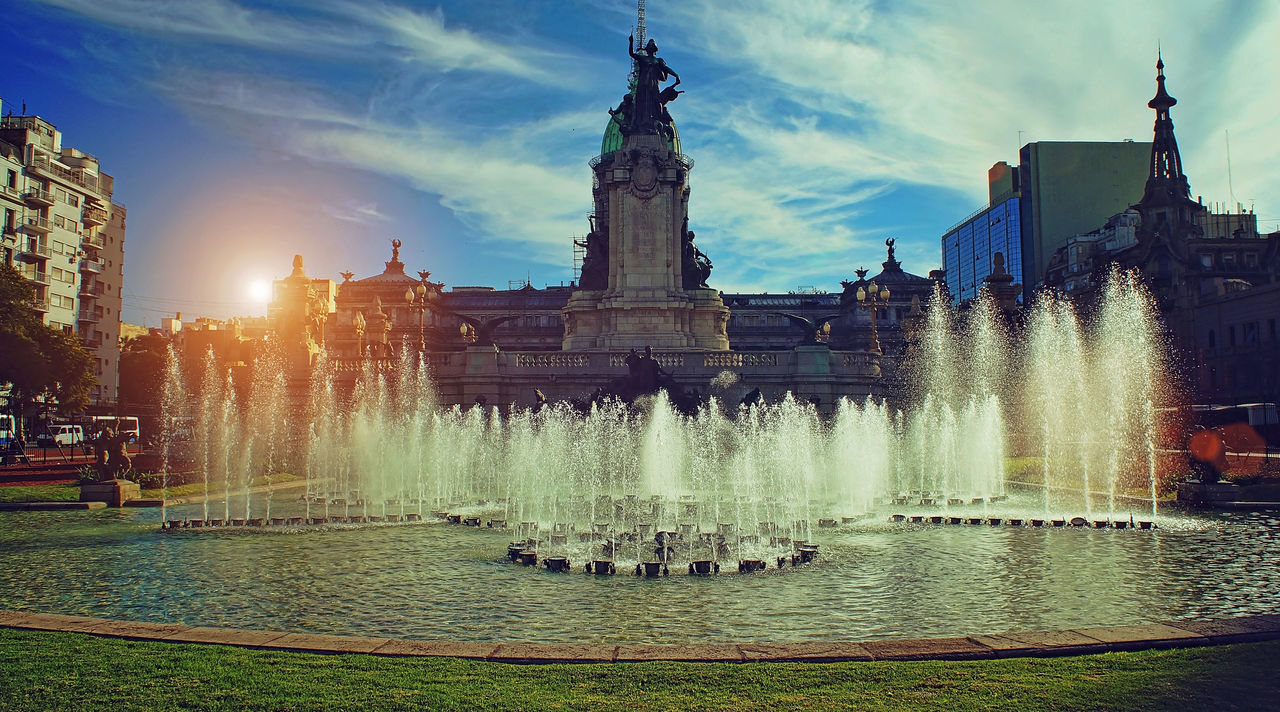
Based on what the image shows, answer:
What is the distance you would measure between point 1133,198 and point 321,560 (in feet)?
356

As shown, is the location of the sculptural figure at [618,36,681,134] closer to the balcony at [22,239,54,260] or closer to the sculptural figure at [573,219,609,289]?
the sculptural figure at [573,219,609,289]

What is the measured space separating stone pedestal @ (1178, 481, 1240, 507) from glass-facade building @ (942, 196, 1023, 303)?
7753 centimetres

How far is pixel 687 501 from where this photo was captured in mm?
23734

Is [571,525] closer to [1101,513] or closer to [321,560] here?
[321,560]

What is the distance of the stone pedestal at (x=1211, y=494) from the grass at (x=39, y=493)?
27169 millimetres

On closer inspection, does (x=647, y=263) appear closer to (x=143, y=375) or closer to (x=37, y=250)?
(x=37, y=250)

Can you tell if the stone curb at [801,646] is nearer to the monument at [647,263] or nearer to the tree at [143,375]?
the monument at [647,263]

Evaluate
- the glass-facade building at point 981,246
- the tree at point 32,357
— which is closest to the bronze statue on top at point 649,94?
the tree at point 32,357

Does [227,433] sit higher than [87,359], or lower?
lower

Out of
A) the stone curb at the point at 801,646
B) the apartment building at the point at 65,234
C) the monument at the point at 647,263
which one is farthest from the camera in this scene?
the apartment building at the point at 65,234

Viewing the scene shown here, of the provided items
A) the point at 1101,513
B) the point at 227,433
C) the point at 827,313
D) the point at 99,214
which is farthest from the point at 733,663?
the point at 827,313

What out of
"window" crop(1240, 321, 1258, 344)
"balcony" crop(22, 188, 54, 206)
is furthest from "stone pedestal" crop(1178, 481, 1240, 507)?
"balcony" crop(22, 188, 54, 206)

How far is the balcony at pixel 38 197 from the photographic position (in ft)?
176

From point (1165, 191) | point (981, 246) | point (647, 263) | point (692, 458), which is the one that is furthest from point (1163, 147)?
point (692, 458)
